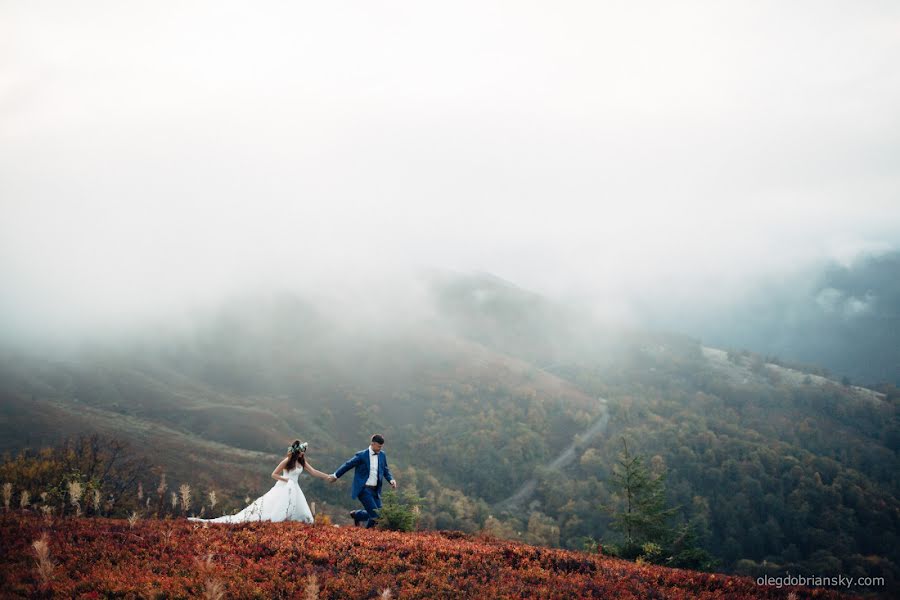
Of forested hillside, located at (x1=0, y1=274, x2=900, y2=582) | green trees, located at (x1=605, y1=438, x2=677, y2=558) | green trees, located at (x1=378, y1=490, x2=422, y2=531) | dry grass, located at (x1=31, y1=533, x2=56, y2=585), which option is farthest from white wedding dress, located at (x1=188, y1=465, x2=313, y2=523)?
forested hillside, located at (x1=0, y1=274, x2=900, y2=582)

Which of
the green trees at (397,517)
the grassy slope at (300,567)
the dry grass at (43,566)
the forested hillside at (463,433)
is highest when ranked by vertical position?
the dry grass at (43,566)

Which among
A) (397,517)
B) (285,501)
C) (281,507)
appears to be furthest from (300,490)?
(397,517)

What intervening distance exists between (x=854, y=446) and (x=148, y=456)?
224 metres

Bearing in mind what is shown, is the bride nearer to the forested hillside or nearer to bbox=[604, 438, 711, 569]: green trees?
bbox=[604, 438, 711, 569]: green trees

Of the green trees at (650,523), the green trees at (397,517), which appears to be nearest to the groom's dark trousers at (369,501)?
the green trees at (397,517)

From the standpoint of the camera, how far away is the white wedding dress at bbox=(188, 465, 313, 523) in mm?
13261

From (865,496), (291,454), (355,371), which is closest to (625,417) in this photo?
(865,496)

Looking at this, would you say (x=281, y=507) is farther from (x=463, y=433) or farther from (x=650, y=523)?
(x=463, y=433)

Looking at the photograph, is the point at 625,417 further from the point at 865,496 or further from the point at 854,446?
the point at 854,446

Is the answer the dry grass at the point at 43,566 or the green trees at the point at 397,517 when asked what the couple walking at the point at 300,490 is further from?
the dry grass at the point at 43,566

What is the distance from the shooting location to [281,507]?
1353cm

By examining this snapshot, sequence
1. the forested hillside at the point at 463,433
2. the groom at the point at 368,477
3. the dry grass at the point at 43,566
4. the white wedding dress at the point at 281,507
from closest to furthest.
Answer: the dry grass at the point at 43,566
the white wedding dress at the point at 281,507
the groom at the point at 368,477
the forested hillside at the point at 463,433

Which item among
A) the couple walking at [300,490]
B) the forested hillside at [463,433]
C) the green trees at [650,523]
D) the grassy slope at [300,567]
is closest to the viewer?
the grassy slope at [300,567]

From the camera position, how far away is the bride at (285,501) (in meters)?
13.3
